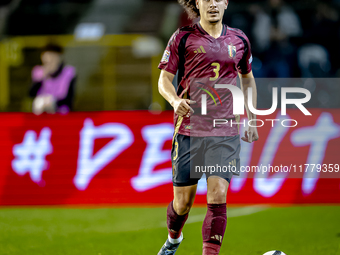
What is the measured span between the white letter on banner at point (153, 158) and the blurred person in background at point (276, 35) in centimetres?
232

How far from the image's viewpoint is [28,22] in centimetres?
870

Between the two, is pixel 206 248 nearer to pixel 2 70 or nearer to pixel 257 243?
pixel 257 243

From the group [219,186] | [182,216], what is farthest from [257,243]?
[219,186]

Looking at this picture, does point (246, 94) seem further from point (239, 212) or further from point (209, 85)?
point (239, 212)

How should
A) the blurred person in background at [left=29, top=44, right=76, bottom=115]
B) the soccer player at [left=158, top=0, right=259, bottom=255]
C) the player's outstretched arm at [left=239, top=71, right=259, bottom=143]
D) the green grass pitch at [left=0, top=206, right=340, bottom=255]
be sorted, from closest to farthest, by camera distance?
the soccer player at [left=158, top=0, right=259, bottom=255], the player's outstretched arm at [left=239, top=71, right=259, bottom=143], the green grass pitch at [left=0, top=206, right=340, bottom=255], the blurred person in background at [left=29, top=44, right=76, bottom=115]

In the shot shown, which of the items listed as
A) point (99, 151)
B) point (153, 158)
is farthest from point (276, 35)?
point (99, 151)

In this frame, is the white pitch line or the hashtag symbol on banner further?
the hashtag symbol on banner

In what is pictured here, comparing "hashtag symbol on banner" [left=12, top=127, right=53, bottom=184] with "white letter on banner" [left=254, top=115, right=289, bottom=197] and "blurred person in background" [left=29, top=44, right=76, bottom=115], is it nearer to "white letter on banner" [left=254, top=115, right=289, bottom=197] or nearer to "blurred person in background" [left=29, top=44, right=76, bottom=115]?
"blurred person in background" [left=29, top=44, right=76, bottom=115]

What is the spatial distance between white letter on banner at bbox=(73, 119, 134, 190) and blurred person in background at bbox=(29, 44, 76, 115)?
75 cm

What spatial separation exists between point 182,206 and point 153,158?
234cm

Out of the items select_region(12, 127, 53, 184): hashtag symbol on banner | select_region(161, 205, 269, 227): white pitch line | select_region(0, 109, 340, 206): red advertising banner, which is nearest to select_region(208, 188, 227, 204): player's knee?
select_region(161, 205, 269, 227): white pitch line

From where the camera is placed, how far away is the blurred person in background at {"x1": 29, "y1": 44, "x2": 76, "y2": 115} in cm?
604

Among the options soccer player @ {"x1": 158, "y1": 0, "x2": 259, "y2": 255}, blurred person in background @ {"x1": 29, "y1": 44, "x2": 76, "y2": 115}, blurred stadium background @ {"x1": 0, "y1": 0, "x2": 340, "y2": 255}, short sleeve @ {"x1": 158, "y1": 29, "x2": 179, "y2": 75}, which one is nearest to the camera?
soccer player @ {"x1": 158, "y1": 0, "x2": 259, "y2": 255}

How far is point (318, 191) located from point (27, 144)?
3.55m
